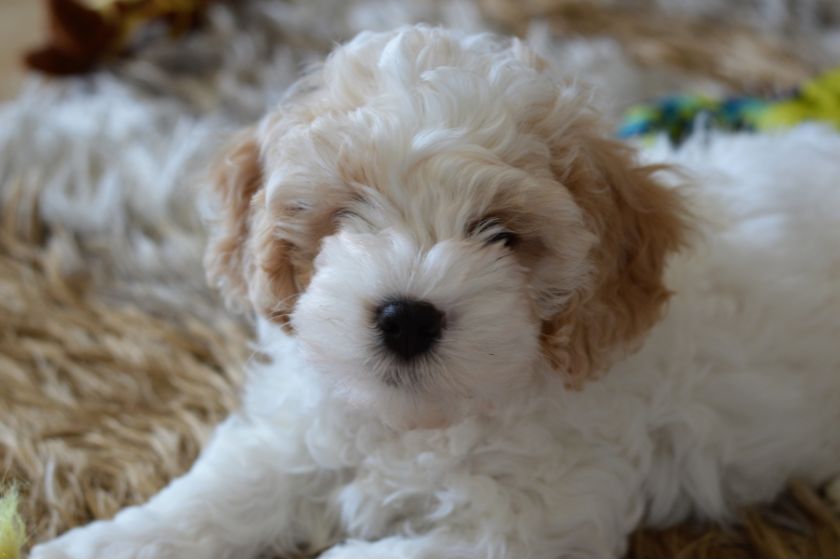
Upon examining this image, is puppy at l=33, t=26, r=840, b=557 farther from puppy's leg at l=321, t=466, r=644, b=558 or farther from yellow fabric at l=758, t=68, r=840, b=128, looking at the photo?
Answer: yellow fabric at l=758, t=68, r=840, b=128

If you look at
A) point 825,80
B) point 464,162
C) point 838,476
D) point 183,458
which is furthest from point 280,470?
point 825,80

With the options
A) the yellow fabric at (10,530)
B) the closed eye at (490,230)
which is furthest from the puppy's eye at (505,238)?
the yellow fabric at (10,530)

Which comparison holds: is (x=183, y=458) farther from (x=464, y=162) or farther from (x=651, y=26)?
(x=651, y=26)

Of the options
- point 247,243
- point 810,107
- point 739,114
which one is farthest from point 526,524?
point 810,107

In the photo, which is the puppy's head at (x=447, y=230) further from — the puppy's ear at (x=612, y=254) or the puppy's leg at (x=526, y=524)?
the puppy's leg at (x=526, y=524)

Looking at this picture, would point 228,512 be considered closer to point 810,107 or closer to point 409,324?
point 409,324

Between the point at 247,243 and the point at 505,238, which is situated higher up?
the point at 505,238

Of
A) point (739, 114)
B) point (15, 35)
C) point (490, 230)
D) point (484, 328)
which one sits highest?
point (490, 230)
